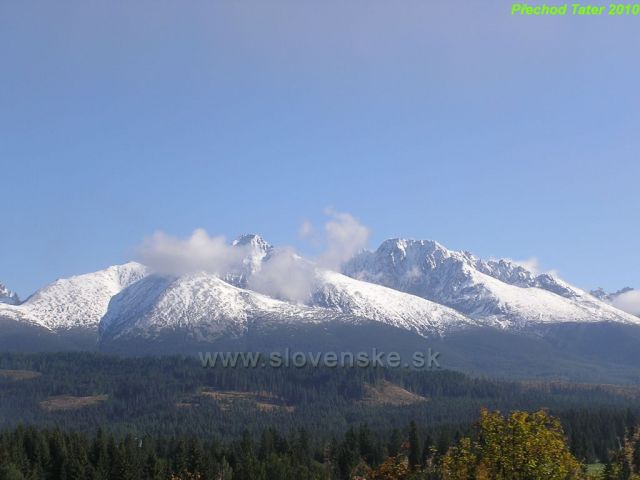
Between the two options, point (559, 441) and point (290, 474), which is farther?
point (290, 474)

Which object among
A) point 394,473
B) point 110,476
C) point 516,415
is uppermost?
point 516,415

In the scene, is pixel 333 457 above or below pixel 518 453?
below

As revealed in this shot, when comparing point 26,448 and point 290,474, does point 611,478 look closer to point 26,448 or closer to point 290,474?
point 290,474

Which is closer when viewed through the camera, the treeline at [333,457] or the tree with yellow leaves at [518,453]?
the tree with yellow leaves at [518,453]

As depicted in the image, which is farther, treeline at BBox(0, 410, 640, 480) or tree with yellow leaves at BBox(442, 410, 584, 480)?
treeline at BBox(0, 410, 640, 480)

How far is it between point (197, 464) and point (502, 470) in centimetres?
10411

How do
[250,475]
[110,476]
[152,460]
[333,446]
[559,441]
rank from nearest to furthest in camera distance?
[559,441] < [250,475] < [110,476] < [152,460] < [333,446]

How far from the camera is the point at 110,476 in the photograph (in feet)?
A: 413

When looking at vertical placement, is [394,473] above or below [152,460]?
above

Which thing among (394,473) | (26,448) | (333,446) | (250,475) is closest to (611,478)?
(394,473)

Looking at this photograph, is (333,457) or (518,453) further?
(333,457)

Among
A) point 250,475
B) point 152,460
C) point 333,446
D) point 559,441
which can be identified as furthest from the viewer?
point 333,446

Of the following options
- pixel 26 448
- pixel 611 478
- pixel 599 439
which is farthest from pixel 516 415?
pixel 599 439

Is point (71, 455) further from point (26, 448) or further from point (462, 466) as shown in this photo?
point (462, 466)
